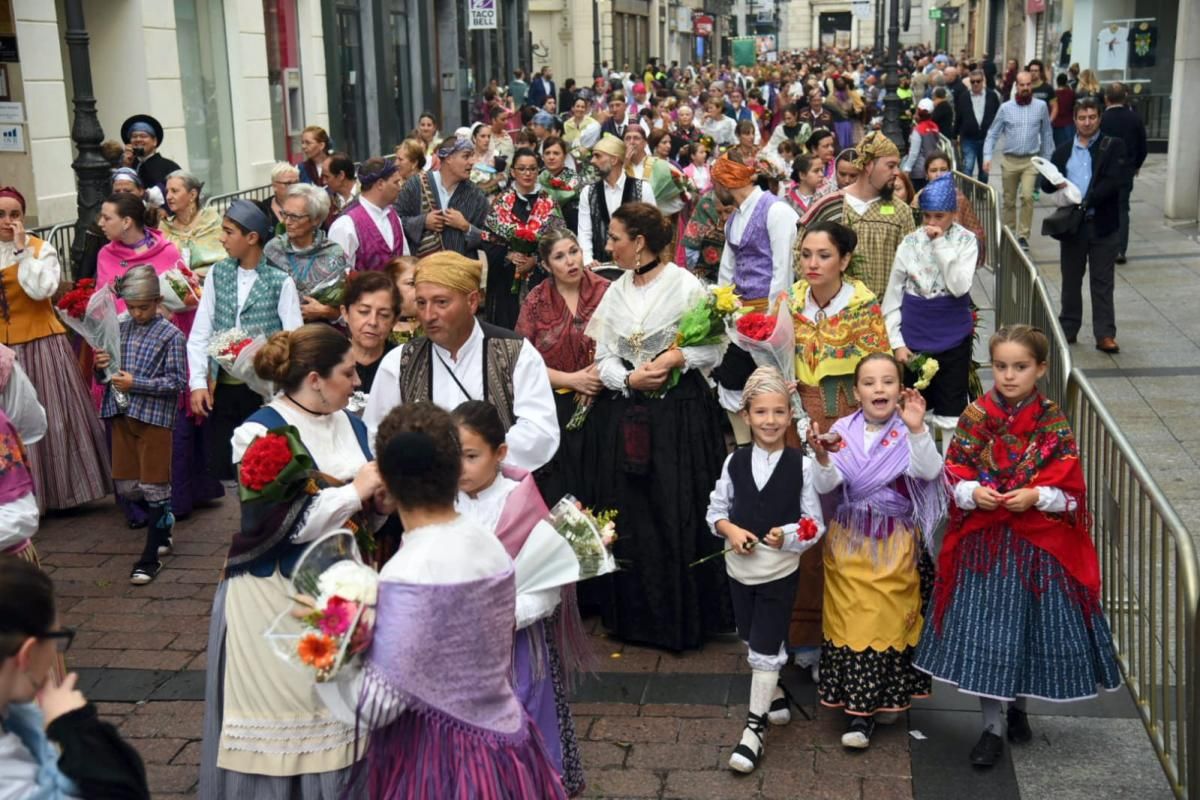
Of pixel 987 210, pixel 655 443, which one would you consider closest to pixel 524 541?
pixel 655 443

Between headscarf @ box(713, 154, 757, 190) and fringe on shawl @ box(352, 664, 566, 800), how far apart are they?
5.28 metres

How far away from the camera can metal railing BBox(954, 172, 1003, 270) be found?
1205 centimetres

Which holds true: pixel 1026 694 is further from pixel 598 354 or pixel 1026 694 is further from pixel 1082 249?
pixel 1082 249

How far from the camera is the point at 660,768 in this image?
5.62m

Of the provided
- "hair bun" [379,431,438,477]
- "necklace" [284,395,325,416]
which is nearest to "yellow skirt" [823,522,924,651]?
"necklace" [284,395,325,416]

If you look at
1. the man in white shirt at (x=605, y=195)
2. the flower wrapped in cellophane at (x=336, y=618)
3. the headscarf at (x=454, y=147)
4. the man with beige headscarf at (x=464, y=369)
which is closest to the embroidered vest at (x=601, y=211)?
the man in white shirt at (x=605, y=195)

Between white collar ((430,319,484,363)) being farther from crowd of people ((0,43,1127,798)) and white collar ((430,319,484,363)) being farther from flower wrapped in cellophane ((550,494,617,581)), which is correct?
flower wrapped in cellophane ((550,494,617,581))

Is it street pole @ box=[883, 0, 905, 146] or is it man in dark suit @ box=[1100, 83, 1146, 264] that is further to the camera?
street pole @ box=[883, 0, 905, 146]

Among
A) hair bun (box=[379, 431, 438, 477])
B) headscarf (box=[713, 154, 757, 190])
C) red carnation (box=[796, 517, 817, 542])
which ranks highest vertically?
headscarf (box=[713, 154, 757, 190])

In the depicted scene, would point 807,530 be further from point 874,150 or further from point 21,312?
point 21,312

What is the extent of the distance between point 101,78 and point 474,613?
51.8ft

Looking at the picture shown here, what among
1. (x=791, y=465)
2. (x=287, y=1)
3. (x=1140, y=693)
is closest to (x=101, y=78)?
(x=287, y=1)

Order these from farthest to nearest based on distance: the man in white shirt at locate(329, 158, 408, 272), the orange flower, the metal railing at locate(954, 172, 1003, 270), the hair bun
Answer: the metal railing at locate(954, 172, 1003, 270) → the man in white shirt at locate(329, 158, 408, 272) → the hair bun → the orange flower

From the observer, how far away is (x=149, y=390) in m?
8.09
